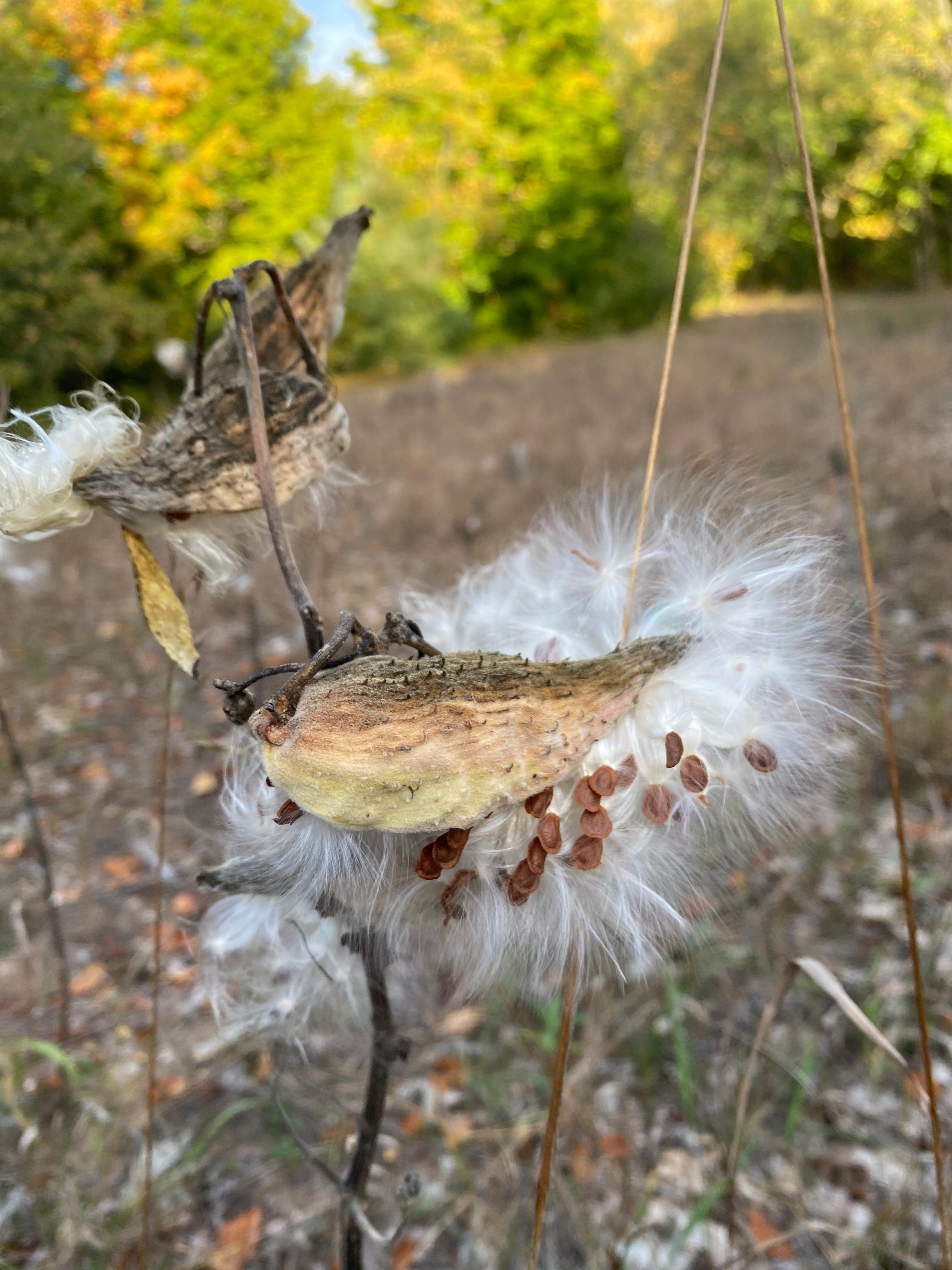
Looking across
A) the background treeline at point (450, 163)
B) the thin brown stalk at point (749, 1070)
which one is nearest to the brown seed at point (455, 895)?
the thin brown stalk at point (749, 1070)

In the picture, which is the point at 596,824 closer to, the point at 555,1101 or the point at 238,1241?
the point at 555,1101

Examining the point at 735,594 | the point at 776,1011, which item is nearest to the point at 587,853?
the point at 735,594

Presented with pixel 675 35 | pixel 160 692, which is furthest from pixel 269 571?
pixel 675 35

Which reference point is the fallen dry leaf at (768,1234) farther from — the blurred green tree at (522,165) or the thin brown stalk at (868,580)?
Answer: the blurred green tree at (522,165)

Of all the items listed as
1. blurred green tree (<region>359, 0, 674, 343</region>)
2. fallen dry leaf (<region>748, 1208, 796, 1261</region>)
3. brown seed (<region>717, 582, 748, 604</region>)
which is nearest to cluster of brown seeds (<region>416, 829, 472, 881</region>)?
brown seed (<region>717, 582, 748, 604</region>)

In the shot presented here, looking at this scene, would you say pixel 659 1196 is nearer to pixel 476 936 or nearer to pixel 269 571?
pixel 476 936

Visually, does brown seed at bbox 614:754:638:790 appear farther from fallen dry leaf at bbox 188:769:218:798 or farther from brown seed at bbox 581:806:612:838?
fallen dry leaf at bbox 188:769:218:798

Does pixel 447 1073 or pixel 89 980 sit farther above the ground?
pixel 89 980
